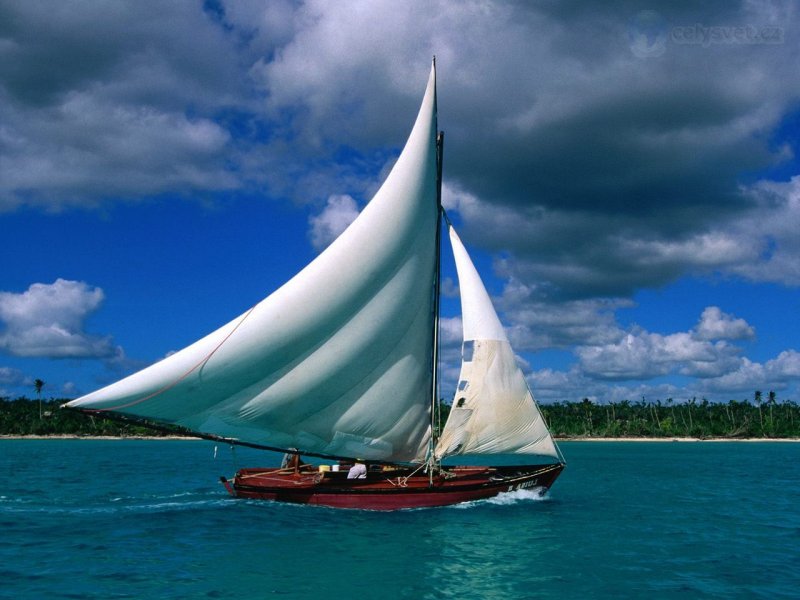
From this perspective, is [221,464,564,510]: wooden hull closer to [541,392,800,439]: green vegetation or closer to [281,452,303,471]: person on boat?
[281,452,303,471]: person on boat

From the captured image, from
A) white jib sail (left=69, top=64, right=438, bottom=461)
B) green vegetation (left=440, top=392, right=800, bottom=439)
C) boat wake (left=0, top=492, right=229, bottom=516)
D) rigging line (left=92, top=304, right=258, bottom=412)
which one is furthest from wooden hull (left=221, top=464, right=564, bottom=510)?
green vegetation (left=440, top=392, right=800, bottom=439)

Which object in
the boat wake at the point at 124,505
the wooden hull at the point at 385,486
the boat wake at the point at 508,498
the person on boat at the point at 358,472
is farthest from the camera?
the boat wake at the point at 508,498

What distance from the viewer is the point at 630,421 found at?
578ft

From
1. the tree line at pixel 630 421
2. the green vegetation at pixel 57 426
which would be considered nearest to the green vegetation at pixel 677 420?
the tree line at pixel 630 421

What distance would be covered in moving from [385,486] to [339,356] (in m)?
6.66

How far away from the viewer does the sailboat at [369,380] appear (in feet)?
78.0

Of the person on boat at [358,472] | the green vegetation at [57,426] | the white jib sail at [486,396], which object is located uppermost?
the white jib sail at [486,396]

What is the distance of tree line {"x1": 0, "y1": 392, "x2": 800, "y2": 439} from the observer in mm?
164750

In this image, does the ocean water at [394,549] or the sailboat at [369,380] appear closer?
the ocean water at [394,549]

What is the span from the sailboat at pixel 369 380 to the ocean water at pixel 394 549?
1659 mm

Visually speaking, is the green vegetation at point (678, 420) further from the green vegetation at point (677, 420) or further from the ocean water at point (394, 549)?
the ocean water at point (394, 549)

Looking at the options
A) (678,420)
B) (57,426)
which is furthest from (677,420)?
(57,426)

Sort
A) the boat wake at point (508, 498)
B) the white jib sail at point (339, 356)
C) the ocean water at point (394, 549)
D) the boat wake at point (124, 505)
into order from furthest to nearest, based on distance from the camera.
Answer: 1. the boat wake at point (508, 498)
2. the boat wake at point (124, 505)
3. the white jib sail at point (339, 356)
4. the ocean water at point (394, 549)

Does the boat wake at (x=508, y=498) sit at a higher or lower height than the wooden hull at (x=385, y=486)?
lower
